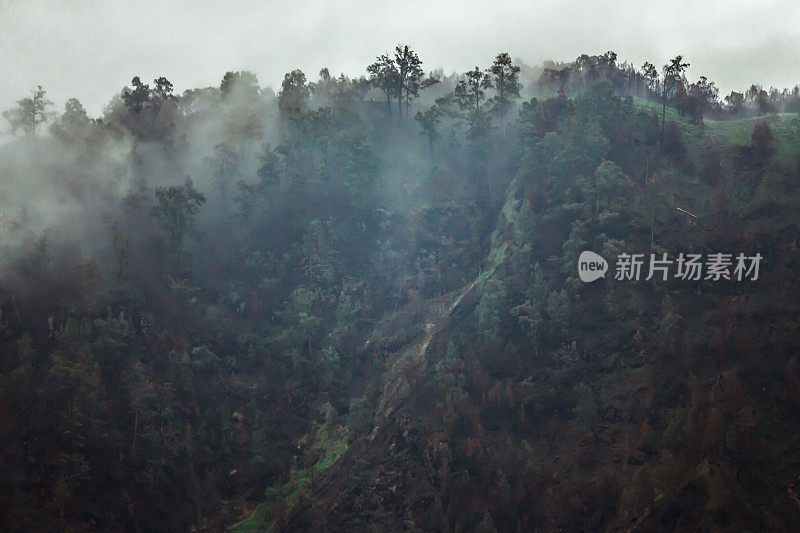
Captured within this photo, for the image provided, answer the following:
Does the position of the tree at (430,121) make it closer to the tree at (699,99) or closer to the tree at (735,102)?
the tree at (699,99)

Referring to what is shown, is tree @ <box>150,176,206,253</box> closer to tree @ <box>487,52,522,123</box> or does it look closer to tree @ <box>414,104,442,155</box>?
tree @ <box>414,104,442,155</box>

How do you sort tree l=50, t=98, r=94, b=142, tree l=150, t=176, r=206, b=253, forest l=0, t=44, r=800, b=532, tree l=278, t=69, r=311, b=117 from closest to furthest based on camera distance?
forest l=0, t=44, r=800, b=532, tree l=150, t=176, r=206, b=253, tree l=50, t=98, r=94, b=142, tree l=278, t=69, r=311, b=117

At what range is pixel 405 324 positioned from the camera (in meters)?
51.2

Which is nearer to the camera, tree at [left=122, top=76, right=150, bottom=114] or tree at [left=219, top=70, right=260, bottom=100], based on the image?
tree at [left=122, top=76, right=150, bottom=114]

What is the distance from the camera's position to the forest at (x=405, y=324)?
29.6 m

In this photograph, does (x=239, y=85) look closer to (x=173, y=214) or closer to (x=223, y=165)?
(x=223, y=165)

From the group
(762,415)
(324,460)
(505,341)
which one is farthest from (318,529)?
(762,415)

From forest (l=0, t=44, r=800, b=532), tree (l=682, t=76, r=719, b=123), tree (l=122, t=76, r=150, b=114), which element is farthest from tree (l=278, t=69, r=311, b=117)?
tree (l=682, t=76, r=719, b=123)

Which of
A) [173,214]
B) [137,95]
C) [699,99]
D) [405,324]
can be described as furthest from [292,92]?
[699,99]

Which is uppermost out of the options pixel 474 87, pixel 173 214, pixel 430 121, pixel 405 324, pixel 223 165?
pixel 474 87

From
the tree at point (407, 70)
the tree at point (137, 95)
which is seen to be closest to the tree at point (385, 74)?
the tree at point (407, 70)

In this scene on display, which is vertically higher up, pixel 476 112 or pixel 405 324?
pixel 476 112

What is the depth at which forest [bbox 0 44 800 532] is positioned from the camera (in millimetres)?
29562

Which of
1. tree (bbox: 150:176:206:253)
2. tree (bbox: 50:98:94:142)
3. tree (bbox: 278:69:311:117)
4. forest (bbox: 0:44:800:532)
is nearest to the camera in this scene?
forest (bbox: 0:44:800:532)
